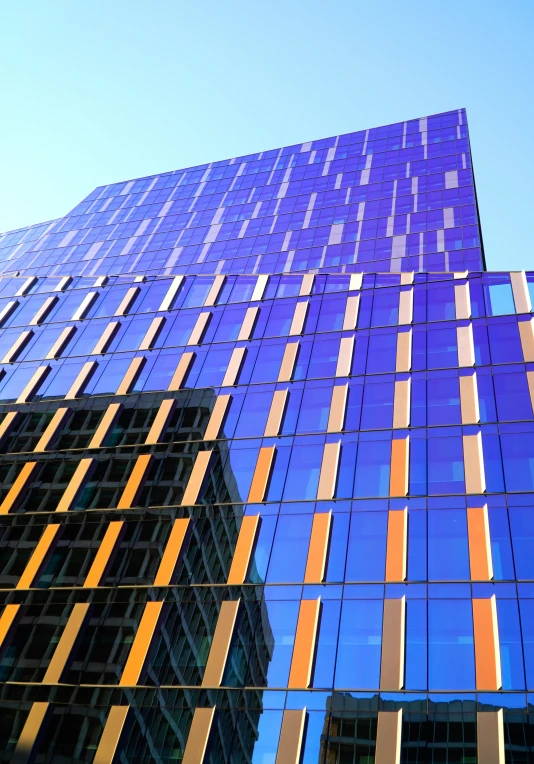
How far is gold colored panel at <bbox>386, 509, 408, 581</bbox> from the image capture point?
29.0m

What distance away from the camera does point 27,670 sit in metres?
31.2

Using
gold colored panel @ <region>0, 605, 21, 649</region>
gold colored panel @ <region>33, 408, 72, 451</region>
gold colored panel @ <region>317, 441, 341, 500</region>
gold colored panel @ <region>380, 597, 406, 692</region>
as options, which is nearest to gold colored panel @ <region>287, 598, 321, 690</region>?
gold colored panel @ <region>380, 597, 406, 692</region>

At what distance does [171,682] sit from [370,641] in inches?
336

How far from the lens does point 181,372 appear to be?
43.6m

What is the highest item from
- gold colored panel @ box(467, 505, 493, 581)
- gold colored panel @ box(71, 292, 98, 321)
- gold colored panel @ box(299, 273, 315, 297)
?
gold colored panel @ box(71, 292, 98, 321)

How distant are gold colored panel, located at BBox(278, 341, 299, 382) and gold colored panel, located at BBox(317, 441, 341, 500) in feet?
20.8

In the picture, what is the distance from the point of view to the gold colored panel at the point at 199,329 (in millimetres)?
45875

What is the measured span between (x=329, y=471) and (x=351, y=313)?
12.6 metres

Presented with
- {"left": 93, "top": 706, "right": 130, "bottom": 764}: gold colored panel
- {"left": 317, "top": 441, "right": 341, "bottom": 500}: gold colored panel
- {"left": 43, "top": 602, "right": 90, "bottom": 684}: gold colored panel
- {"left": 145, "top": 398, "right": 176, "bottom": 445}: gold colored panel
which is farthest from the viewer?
{"left": 145, "top": 398, "right": 176, "bottom": 445}: gold colored panel

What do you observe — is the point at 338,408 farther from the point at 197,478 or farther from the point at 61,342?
the point at 61,342

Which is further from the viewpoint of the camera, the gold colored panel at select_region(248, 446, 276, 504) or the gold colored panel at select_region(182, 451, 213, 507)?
the gold colored panel at select_region(182, 451, 213, 507)

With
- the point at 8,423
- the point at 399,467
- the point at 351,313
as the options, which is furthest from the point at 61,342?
the point at 399,467

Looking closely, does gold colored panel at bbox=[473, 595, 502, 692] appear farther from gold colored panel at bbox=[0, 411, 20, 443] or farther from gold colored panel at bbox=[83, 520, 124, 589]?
gold colored panel at bbox=[0, 411, 20, 443]

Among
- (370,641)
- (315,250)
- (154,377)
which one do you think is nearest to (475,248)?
(315,250)
